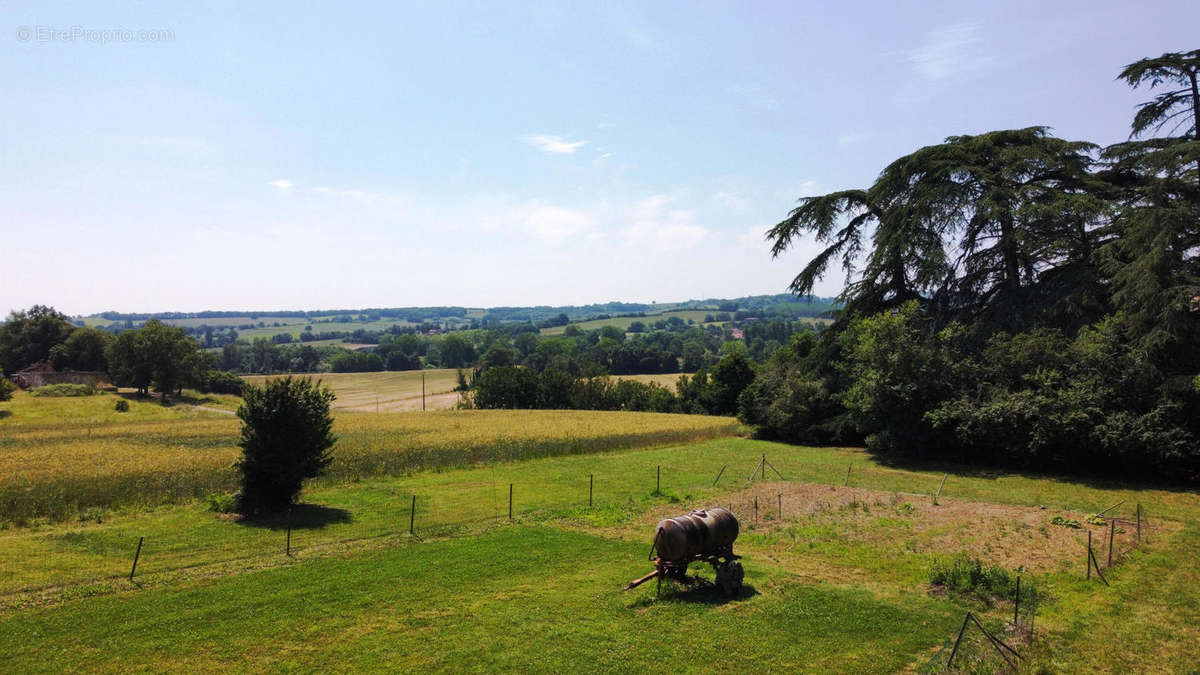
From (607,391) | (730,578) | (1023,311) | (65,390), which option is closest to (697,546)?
(730,578)

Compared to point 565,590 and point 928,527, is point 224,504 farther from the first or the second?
point 928,527

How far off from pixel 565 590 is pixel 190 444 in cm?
3703

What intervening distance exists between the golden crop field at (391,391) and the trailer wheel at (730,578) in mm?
70639

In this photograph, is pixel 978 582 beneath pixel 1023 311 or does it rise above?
beneath

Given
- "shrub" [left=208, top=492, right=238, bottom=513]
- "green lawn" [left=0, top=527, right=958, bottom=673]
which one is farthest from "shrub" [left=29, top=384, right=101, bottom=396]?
"green lawn" [left=0, top=527, right=958, bottom=673]

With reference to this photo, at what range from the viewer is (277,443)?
74.7 feet

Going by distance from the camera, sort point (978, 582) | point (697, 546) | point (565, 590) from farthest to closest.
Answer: point (565, 590) < point (978, 582) < point (697, 546)

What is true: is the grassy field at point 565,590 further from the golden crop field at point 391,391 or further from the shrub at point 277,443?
the golden crop field at point 391,391

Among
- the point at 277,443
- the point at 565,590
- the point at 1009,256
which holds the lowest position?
the point at 565,590

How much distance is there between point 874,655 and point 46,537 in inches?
888

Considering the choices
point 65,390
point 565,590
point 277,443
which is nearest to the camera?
point 565,590

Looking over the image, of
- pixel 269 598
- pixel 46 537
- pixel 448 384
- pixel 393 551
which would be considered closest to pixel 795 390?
pixel 393 551

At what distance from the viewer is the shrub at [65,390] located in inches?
2709

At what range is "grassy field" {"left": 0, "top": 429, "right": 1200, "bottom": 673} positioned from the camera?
37.3 feet
